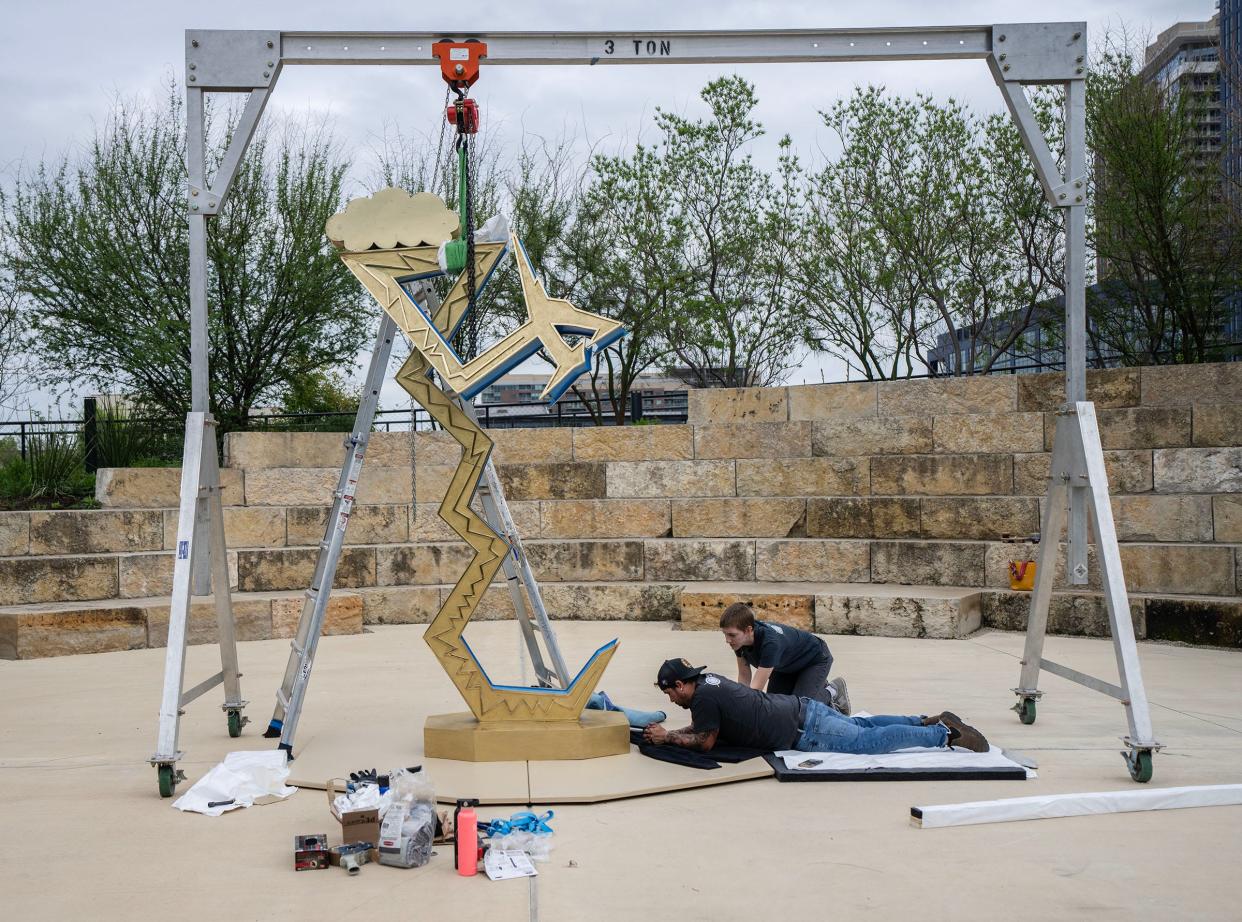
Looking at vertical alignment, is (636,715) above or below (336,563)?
below

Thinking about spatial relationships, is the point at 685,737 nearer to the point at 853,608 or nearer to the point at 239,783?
the point at 239,783

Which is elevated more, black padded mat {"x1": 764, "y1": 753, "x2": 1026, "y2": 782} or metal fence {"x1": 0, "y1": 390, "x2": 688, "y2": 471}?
metal fence {"x1": 0, "y1": 390, "x2": 688, "y2": 471}

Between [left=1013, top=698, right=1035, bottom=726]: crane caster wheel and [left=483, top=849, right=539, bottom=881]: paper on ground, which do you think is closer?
[left=483, top=849, right=539, bottom=881]: paper on ground

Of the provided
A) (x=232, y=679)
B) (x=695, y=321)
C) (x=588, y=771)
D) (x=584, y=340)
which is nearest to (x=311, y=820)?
(x=588, y=771)

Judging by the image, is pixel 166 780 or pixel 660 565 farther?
pixel 660 565

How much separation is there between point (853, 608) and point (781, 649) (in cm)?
441

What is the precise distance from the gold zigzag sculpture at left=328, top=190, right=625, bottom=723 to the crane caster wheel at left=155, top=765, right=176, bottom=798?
1.45 m

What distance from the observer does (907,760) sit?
586 centimetres

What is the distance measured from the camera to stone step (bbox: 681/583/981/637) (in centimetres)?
1039

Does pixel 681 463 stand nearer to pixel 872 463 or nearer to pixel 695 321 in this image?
pixel 872 463

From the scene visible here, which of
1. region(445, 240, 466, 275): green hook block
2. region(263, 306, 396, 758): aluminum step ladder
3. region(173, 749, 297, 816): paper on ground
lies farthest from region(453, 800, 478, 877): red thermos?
region(445, 240, 466, 275): green hook block

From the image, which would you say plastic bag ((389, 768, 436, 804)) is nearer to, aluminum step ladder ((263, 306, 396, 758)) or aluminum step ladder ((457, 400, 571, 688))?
aluminum step ladder ((263, 306, 396, 758))

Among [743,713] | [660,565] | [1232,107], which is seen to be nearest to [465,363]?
[743,713]

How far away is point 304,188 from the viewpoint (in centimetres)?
1659
